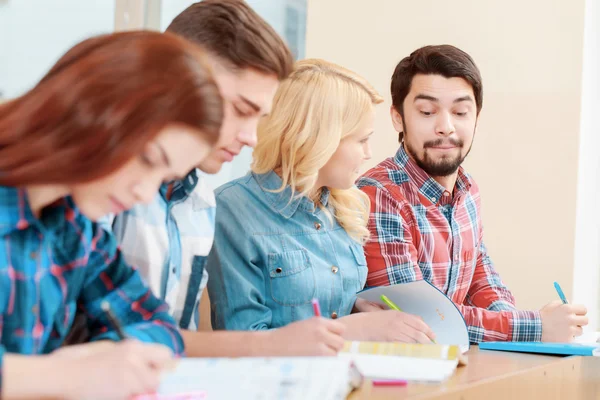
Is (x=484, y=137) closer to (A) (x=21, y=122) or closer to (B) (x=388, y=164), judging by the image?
(B) (x=388, y=164)

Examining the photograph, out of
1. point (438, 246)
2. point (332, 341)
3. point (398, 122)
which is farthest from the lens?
point (398, 122)

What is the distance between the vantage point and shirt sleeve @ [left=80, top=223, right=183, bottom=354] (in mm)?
1098

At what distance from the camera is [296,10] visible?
11.4 feet

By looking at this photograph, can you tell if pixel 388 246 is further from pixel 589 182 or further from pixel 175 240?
pixel 589 182

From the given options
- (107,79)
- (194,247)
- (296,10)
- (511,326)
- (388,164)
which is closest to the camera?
(107,79)

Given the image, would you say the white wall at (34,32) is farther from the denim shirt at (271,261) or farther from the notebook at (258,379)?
the notebook at (258,379)

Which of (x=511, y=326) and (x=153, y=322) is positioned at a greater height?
(x=153, y=322)

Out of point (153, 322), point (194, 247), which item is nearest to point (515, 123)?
point (194, 247)

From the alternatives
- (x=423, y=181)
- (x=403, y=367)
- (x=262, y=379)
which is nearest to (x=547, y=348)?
(x=423, y=181)

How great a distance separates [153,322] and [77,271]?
0.14 m

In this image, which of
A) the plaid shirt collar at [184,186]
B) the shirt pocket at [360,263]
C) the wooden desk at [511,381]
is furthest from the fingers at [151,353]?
the shirt pocket at [360,263]

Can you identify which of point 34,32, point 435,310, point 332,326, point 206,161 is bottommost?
point 435,310

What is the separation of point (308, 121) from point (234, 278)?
14.7 inches

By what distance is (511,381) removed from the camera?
139cm
